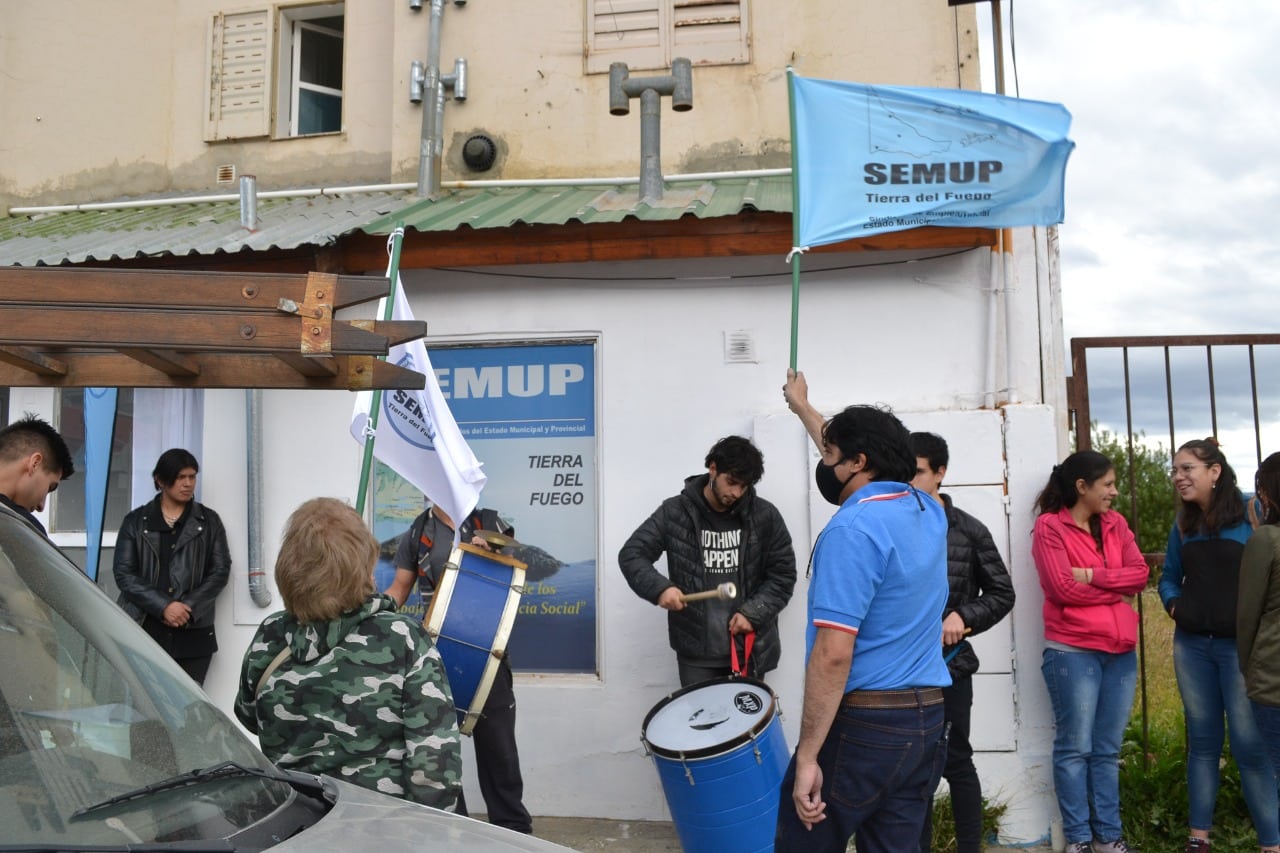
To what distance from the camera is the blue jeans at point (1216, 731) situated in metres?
5.64

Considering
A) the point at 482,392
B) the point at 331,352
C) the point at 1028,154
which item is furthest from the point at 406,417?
the point at 331,352

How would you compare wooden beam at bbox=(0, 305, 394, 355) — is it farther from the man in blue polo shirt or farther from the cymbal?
the cymbal

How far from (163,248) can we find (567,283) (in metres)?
2.24

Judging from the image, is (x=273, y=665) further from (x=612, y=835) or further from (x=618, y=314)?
(x=618, y=314)

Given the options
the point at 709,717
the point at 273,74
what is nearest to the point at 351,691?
the point at 709,717

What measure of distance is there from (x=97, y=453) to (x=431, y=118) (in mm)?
3019

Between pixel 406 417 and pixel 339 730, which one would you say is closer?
pixel 339 730

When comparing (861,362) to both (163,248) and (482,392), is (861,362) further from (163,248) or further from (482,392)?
(163,248)

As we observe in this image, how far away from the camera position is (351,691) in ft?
10.6

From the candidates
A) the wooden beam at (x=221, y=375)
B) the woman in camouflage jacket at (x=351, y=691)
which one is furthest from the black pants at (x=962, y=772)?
the wooden beam at (x=221, y=375)

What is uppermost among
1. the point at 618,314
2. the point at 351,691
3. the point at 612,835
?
the point at 618,314

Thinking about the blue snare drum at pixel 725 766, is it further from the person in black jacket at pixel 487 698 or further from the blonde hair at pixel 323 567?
the blonde hair at pixel 323 567

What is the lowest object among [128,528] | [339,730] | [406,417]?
[339,730]

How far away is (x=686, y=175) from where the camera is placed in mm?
7941
